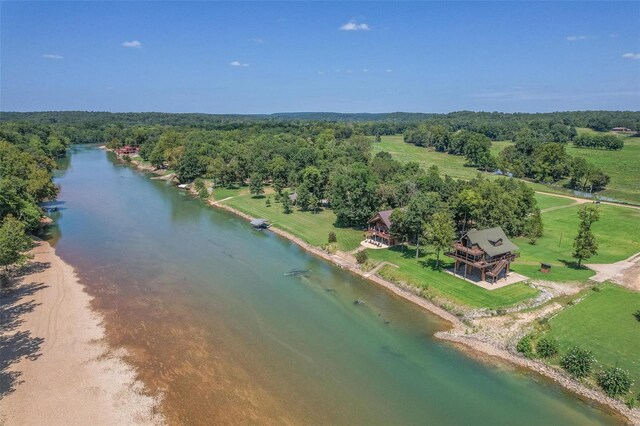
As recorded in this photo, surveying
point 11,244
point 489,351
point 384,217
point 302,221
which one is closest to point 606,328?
point 489,351

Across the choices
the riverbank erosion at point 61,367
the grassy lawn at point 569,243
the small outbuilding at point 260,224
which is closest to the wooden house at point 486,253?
the grassy lawn at point 569,243

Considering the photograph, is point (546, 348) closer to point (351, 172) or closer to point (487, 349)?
point (487, 349)

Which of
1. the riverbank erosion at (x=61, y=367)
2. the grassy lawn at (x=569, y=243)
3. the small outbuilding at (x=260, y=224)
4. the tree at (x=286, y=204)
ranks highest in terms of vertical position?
the tree at (x=286, y=204)

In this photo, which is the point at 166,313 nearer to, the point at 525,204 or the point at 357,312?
the point at 357,312

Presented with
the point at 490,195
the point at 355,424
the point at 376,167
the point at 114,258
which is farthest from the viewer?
the point at 376,167

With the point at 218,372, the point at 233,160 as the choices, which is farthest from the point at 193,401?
the point at 233,160

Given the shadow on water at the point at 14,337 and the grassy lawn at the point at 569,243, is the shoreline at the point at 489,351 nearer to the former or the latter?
the grassy lawn at the point at 569,243
